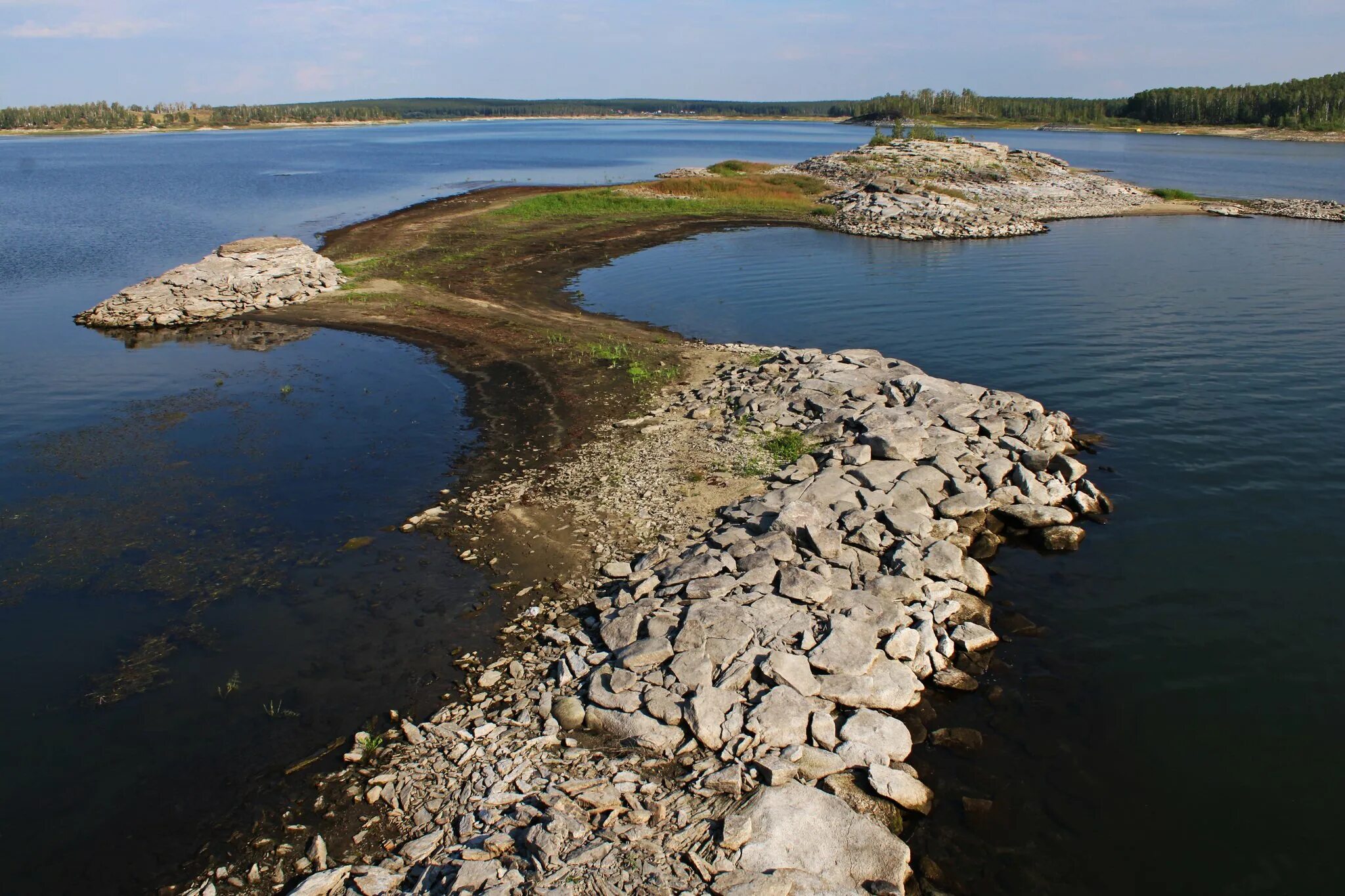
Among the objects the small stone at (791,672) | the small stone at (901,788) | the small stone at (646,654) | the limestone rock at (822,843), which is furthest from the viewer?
the small stone at (646,654)

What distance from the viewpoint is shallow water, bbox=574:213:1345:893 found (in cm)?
908

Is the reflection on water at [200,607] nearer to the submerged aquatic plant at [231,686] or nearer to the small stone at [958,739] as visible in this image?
the submerged aquatic plant at [231,686]

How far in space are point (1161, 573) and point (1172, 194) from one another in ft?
215

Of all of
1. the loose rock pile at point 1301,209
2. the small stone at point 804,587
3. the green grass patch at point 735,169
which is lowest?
the small stone at point 804,587

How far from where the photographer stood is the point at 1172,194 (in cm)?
6612

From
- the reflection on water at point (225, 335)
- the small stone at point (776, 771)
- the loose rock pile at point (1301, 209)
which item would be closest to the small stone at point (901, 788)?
the small stone at point (776, 771)

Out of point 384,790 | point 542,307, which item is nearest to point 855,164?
point 542,307

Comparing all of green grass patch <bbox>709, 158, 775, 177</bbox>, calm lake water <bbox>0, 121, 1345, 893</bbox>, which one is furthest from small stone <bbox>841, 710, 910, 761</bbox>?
green grass patch <bbox>709, 158, 775, 177</bbox>

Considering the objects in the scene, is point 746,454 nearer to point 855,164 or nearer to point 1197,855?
point 1197,855

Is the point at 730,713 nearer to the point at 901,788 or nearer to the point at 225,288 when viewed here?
the point at 901,788

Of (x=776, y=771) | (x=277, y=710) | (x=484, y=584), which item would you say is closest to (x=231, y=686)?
(x=277, y=710)

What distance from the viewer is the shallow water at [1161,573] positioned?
908 cm

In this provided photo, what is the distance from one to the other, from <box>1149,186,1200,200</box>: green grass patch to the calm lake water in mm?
32283

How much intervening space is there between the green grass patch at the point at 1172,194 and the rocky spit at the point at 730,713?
6159cm
